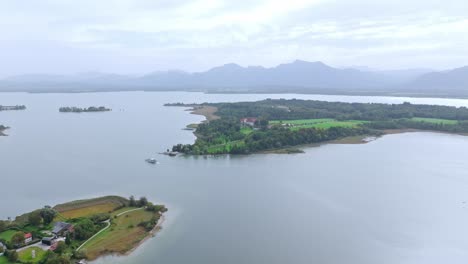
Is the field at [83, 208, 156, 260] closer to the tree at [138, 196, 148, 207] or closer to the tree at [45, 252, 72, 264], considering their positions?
the tree at [138, 196, 148, 207]

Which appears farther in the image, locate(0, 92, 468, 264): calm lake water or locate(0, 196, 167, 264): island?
locate(0, 92, 468, 264): calm lake water

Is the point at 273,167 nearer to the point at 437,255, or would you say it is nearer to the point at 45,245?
the point at 437,255

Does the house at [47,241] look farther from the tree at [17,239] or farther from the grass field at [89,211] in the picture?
the grass field at [89,211]

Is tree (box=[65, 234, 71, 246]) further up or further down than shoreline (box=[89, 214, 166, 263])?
further up

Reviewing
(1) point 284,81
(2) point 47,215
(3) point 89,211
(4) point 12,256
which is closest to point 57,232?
(2) point 47,215

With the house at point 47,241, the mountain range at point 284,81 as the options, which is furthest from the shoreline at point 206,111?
the mountain range at point 284,81

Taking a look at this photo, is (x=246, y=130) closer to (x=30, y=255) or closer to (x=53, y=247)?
(x=53, y=247)

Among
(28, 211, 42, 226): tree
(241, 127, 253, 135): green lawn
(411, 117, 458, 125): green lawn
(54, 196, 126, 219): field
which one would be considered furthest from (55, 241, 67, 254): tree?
(411, 117, 458, 125): green lawn
